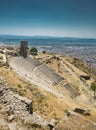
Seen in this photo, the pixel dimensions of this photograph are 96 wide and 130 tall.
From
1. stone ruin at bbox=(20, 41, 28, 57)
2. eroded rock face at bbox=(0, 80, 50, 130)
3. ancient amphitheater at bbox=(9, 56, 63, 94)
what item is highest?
eroded rock face at bbox=(0, 80, 50, 130)

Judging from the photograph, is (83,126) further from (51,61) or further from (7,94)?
(51,61)

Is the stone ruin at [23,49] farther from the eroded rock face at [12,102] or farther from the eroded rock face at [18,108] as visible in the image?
the eroded rock face at [12,102]

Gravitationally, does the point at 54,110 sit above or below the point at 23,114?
below

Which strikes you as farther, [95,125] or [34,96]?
[34,96]

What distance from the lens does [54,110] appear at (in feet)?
145

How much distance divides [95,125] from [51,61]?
4179 inches

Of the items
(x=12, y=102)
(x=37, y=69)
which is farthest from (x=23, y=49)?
(x=12, y=102)

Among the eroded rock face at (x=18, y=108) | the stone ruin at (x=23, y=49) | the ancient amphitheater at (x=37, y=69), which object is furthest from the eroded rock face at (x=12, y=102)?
the stone ruin at (x=23, y=49)

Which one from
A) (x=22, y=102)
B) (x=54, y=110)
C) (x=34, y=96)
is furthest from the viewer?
(x=34, y=96)

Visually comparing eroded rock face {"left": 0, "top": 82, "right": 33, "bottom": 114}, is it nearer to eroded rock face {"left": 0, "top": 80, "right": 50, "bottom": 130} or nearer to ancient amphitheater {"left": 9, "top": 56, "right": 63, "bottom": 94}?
eroded rock face {"left": 0, "top": 80, "right": 50, "bottom": 130}

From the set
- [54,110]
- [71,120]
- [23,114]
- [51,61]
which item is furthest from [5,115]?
[51,61]

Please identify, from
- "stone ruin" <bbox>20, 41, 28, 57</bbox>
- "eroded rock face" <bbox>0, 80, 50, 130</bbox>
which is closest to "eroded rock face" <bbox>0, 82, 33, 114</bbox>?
"eroded rock face" <bbox>0, 80, 50, 130</bbox>

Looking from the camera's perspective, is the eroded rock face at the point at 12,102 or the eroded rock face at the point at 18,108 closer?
the eroded rock face at the point at 18,108

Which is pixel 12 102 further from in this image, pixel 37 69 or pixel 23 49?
pixel 23 49
